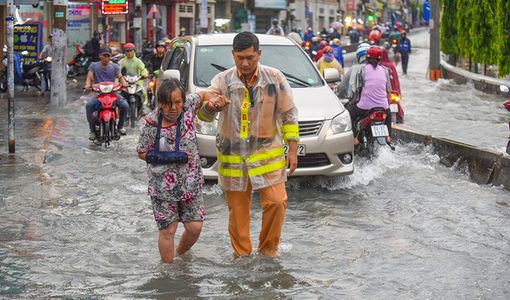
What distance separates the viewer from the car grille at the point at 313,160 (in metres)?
10.8

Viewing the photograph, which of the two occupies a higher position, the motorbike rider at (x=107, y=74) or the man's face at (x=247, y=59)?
the man's face at (x=247, y=59)

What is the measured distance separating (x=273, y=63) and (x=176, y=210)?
5.32 meters

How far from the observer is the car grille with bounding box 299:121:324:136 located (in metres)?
10.8

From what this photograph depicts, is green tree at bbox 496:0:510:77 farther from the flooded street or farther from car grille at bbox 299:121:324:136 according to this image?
car grille at bbox 299:121:324:136

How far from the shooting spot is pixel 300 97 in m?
11.3

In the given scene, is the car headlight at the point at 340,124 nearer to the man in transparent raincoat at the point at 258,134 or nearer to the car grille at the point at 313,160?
the car grille at the point at 313,160

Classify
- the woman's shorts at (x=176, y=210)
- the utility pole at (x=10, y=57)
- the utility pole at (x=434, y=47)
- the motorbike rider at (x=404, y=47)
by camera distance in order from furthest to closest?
the motorbike rider at (x=404, y=47) → the utility pole at (x=434, y=47) → the utility pole at (x=10, y=57) → the woman's shorts at (x=176, y=210)

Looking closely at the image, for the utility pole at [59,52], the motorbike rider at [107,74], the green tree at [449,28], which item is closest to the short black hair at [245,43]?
the motorbike rider at [107,74]

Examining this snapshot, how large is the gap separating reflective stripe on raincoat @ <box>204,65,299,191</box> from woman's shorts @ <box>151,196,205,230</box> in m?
0.37

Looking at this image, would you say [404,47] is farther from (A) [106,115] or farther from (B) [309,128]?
(B) [309,128]

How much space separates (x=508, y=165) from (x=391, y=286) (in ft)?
16.4

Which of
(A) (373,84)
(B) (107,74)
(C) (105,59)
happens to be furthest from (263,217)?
(C) (105,59)

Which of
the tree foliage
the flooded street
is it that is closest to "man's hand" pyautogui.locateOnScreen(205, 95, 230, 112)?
the flooded street

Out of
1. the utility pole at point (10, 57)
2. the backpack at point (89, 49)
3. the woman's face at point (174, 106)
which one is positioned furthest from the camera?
the backpack at point (89, 49)
